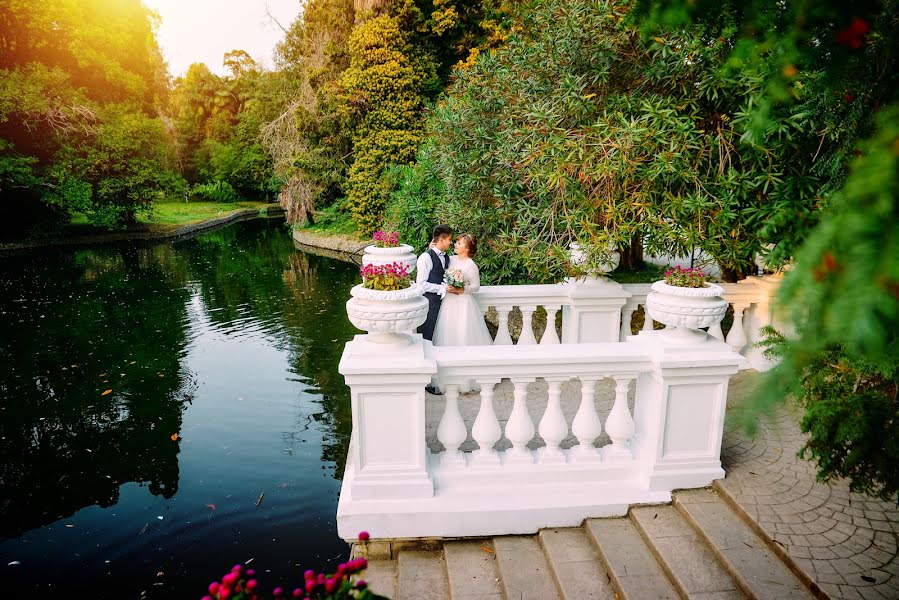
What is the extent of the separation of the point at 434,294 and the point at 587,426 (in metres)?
2.54

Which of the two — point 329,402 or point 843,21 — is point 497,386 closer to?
point 329,402

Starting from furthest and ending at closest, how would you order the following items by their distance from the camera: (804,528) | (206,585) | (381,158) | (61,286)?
(381,158)
(61,286)
(206,585)
(804,528)

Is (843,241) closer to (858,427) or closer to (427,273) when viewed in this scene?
→ (858,427)

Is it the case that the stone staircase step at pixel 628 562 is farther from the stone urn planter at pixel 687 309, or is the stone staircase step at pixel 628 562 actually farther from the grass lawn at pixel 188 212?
the grass lawn at pixel 188 212

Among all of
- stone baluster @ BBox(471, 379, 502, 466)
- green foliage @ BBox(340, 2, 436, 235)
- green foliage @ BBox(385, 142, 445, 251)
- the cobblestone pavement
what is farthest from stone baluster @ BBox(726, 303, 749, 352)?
green foliage @ BBox(340, 2, 436, 235)

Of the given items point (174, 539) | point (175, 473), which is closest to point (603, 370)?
point (174, 539)

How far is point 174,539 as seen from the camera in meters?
4.83

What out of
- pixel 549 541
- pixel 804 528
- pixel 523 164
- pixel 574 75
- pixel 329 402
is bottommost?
pixel 329 402

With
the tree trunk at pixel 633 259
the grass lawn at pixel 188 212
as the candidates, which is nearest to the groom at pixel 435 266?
the tree trunk at pixel 633 259

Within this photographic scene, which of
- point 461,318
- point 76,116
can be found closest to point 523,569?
point 461,318

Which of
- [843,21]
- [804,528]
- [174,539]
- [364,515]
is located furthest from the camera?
[174,539]

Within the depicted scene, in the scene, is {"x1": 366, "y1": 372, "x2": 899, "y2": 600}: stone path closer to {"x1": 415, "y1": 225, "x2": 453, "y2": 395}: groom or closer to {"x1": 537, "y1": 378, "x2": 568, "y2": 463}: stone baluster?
{"x1": 537, "y1": 378, "x2": 568, "y2": 463}: stone baluster

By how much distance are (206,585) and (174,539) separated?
0.81 m

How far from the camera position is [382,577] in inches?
132
